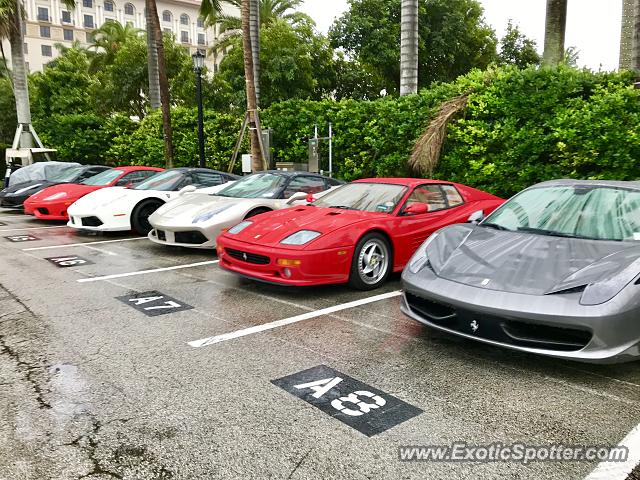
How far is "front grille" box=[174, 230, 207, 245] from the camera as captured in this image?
731 centimetres

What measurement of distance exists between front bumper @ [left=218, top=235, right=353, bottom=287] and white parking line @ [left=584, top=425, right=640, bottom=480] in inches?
121

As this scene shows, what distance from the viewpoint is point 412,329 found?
435 cm

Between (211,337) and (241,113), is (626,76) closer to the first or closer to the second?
(211,337)

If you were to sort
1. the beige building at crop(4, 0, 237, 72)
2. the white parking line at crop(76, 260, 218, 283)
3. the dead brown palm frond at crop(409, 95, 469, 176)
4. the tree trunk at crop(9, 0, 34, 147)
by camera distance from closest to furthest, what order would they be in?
the white parking line at crop(76, 260, 218, 283), the dead brown palm frond at crop(409, 95, 469, 176), the tree trunk at crop(9, 0, 34, 147), the beige building at crop(4, 0, 237, 72)

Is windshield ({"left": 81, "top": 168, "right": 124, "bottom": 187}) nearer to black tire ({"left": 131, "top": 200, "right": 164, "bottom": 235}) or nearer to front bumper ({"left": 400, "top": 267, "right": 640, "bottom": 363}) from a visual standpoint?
black tire ({"left": 131, "top": 200, "right": 164, "bottom": 235})

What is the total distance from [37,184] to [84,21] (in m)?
70.9

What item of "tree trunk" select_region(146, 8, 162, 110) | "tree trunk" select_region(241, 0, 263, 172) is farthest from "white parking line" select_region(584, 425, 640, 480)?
"tree trunk" select_region(146, 8, 162, 110)

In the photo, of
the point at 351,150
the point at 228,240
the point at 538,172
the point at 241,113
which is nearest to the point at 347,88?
the point at 241,113

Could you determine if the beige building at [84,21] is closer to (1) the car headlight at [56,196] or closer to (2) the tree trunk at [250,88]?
(2) the tree trunk at [250,88]

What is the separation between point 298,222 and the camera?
5.68 meters

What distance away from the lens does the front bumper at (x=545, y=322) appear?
10.0 ft

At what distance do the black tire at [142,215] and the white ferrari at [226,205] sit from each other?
1211 millimetres

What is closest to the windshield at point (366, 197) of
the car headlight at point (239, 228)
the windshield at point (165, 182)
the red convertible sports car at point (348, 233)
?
the red convertible sports car at point (348, 233)

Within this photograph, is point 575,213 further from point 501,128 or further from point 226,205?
point 501,128
